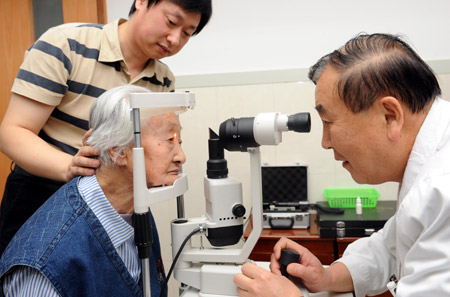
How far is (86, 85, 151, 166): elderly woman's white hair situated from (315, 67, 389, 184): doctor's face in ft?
1.67

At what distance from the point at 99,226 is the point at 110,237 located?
0.04 meters

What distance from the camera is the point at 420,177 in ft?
2.72

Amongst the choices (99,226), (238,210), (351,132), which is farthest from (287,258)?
(99,226)

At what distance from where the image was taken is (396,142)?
0.92m

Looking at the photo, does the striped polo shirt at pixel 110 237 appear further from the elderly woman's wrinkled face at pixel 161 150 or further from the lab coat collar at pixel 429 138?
the lab coat collar at pixel 429 138

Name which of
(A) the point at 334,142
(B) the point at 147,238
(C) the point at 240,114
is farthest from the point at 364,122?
(C) the point at 240,114

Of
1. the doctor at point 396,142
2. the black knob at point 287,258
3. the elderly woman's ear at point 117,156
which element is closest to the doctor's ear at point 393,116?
the doctor at point 396,142

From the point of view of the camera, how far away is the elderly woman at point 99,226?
0.91m

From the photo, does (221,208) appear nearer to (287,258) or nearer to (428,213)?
(287,258)

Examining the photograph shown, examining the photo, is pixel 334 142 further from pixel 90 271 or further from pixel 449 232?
pixel 90 271

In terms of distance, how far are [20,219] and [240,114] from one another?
1541mm

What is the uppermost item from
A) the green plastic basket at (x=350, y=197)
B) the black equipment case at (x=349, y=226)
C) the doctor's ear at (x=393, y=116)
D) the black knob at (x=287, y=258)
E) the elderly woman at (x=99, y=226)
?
the doctor's ear at (x=393, y=116)

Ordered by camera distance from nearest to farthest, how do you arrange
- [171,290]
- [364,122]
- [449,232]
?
1. [449,232]
2. [364,122]
3. [171,290]

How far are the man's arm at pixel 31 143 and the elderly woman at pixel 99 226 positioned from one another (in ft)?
0.45
